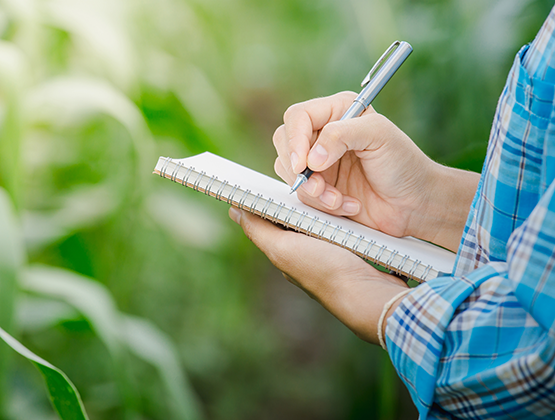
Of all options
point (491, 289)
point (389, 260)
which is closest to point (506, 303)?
point (491, 289)

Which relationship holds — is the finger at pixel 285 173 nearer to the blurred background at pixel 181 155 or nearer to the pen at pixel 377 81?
the pen at pixel 377 81

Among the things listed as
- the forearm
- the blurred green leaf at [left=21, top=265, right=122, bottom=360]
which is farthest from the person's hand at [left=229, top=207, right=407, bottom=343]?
the blurred green leaf at [left=21, top=265, right=122, bottom=360]

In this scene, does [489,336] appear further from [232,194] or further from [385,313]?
[232,194]

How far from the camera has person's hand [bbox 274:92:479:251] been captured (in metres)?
0.44

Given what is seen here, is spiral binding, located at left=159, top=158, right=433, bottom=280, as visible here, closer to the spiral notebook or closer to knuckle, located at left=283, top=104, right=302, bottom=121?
the spiral notebook

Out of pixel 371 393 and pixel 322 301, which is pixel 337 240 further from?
pixel 371 393

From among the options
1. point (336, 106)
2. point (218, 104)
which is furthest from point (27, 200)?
point (336, 106)

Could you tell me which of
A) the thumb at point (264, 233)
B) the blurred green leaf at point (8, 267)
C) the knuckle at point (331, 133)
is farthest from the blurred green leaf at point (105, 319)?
the knuckle at point (331, 133)

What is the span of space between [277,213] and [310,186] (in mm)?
63

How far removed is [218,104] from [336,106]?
0.43m

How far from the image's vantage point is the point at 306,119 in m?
0.48

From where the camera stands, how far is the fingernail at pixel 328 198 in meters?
0.44

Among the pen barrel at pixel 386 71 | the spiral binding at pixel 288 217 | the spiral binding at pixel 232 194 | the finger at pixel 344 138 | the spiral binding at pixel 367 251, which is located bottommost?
the spiral binding at pixel 367 251

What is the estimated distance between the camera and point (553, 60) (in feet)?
0.81
